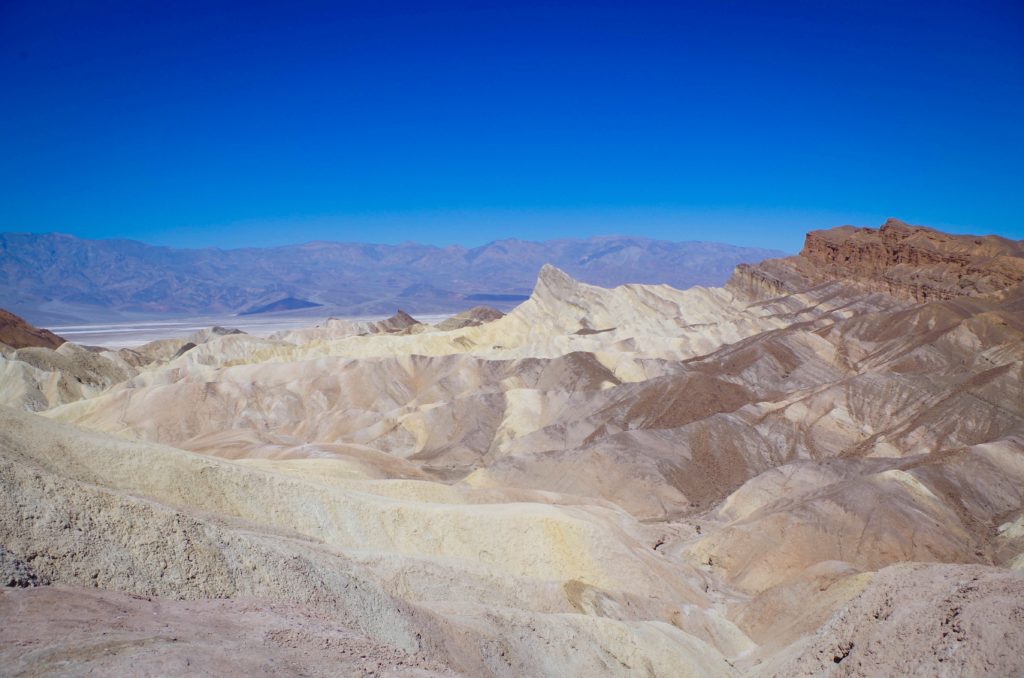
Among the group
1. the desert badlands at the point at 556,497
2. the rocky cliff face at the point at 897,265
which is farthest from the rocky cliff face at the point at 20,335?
the rocky cliff face at the point at 897,265

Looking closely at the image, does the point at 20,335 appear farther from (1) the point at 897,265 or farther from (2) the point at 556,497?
(1) the point at 897,265

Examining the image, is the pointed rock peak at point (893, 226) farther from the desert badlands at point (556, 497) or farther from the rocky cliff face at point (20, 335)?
the rocky cliff face at point (20, 335)

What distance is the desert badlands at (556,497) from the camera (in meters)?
12.9

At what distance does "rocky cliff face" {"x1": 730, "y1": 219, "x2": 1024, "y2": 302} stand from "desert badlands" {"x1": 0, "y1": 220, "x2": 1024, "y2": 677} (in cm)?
46

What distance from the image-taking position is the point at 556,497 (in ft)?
110

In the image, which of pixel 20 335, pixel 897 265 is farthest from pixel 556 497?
pixel 20 335

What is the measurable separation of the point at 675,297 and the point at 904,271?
2338cm

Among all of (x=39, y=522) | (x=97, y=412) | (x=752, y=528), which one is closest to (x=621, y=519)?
(x=752, y=528)

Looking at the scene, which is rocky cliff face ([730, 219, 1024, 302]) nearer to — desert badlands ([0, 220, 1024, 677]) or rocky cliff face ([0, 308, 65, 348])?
desert badlands ([0, 220, 1024, 677])

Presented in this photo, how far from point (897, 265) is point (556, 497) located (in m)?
61.3

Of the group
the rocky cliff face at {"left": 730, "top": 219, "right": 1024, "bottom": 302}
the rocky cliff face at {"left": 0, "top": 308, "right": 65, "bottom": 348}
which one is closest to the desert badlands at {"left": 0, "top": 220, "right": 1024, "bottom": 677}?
the rocky cliff face at {"left": 730, "top": 219, "right": 1024, "bottom": 302}

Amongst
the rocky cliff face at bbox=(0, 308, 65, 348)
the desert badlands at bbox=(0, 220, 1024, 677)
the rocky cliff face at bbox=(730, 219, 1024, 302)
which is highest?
the rocky cliff face at bbox=(730, 219, 1024, 302)

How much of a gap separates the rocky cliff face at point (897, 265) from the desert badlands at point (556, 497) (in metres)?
0.46

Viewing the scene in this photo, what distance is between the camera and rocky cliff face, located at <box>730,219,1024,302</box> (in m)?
71.9
